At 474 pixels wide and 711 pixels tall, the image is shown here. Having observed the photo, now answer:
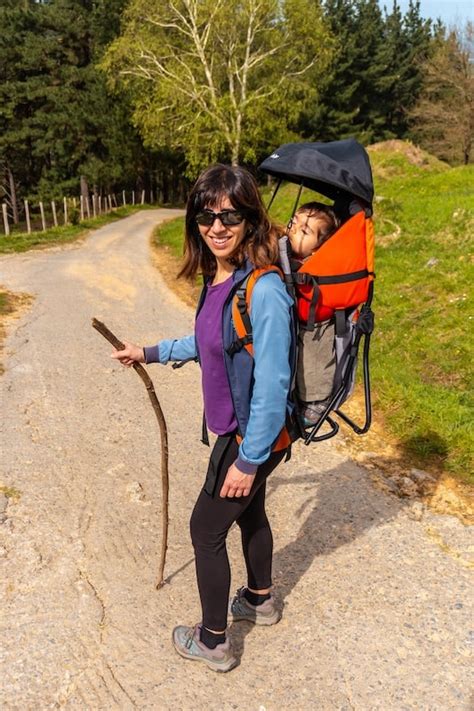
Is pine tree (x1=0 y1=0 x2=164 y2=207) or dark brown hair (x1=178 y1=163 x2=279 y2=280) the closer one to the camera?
dark brown hair (x1=178 y1=163 x2=279 y2=280)

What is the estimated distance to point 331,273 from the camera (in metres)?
2.26

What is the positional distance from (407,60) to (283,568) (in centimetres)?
4922

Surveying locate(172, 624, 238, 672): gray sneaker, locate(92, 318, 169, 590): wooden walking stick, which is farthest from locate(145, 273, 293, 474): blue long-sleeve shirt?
locate(172, 624, 238, 672): gray sneaker

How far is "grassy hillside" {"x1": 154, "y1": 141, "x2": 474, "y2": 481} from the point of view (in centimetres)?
499

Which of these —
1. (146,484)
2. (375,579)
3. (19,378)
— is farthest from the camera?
(19,378)

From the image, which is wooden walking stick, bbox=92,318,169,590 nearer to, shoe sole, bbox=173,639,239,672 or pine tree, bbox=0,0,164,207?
shoe sole, bbox=173,639,239,672

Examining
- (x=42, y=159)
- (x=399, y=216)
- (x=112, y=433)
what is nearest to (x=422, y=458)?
(x=112, y=433)

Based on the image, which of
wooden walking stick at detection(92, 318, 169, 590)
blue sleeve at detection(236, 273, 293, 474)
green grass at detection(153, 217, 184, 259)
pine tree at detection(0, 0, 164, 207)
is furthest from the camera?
pine tree at detection(0, 0, 164, 207)

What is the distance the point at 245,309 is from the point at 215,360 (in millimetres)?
300

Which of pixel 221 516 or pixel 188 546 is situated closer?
pixel 221 516

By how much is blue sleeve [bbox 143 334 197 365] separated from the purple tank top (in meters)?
0.40

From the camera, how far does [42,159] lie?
143 feet

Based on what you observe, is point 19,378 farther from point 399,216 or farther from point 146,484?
point 399,216

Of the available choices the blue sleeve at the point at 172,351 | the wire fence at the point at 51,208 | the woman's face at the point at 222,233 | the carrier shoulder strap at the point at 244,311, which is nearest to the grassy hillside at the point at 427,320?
the blue sleeve at the point at 172,351
